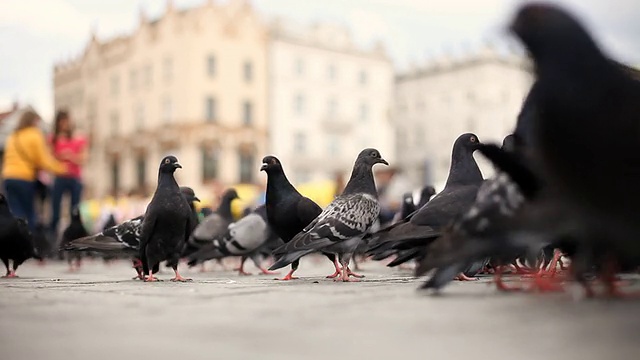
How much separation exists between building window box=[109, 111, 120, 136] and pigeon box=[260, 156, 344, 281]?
145 feet

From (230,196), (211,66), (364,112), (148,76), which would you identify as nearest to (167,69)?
(148,76)

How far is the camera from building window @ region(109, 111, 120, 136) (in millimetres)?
49844

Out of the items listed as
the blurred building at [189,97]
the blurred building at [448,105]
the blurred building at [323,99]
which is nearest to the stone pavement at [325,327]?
the blurred building at [189,97]

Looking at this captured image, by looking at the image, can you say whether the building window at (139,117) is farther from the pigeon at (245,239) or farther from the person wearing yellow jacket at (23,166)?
the pigeon at (245,239)

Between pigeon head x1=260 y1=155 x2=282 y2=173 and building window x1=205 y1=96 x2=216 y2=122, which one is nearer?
pigeon head x1=260 y1=155 x2=282 y2=173

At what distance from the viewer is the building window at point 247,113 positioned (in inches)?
1825

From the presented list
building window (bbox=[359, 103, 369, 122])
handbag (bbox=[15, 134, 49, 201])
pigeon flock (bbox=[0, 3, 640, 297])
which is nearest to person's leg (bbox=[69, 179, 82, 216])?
handbag (bbox=[15, 134, 49, 201])

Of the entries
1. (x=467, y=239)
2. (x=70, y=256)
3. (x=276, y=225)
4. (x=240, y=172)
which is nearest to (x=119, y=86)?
(x=240, y=172)

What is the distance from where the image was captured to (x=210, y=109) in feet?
148

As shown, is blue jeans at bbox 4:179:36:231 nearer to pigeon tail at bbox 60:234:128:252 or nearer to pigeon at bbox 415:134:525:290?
pigeon tail at bbox 60:234:128:252

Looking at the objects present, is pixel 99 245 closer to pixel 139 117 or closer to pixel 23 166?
pixel 23 166

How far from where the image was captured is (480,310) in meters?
3.63

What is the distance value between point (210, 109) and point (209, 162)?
2.93 metres

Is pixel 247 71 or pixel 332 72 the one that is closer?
pixel 247 71
